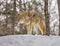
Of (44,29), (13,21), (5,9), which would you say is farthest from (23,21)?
(5,9)

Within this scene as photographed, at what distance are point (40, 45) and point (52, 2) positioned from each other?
6782 millimetres

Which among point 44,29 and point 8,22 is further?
point 8,22

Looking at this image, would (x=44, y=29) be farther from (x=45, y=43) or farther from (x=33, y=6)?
(x=45, y=43)

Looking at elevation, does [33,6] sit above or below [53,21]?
above

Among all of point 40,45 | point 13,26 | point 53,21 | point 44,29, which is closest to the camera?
point 40,45

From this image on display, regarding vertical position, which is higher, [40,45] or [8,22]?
[40,45]

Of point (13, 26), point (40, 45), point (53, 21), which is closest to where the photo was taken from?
point (40, 45)

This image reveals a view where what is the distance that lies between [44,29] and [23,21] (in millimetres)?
610

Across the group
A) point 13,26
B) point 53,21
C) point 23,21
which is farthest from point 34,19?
point 53,21

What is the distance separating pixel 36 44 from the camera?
85 cm

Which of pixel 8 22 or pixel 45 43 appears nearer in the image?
pixel 45 43

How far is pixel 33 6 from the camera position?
591cm

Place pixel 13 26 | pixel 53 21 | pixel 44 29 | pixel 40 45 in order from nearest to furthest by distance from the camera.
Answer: pixel 40 45, pixel 44 29, pixel 13 26, pixel 53 21

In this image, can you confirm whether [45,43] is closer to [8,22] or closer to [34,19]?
[34,19]
